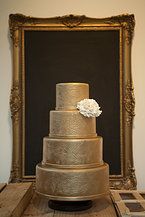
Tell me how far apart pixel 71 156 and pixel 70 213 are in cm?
23

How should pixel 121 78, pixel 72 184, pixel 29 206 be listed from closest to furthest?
pixel 72 184
pixel 29 206
pixel 121 78

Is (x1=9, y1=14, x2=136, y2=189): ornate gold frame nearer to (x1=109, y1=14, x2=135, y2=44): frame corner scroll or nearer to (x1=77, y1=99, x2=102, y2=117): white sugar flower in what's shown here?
(x1=109, y1=14, x2=135, y2=44): frame corner scroll

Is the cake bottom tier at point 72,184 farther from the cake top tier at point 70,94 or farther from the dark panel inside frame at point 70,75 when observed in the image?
the dark panel inside frame at point 70,75

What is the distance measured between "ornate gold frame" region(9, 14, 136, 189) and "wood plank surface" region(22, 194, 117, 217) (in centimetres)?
37

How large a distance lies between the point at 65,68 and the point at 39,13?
374 millimetres

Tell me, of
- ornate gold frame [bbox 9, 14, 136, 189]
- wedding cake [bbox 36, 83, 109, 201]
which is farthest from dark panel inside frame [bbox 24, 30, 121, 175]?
wedding cake [bbox 36, 83, 109, 201]

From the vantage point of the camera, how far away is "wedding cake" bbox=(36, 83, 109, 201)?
112cm

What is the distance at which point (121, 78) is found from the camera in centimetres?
168

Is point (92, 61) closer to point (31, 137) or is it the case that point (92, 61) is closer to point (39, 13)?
Answer: point (39, 13)

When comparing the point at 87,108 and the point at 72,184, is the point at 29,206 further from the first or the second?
the point at 87,108

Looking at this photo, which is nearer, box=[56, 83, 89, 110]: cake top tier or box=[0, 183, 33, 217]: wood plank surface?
box=[0, 183, 33, 217]: wood plank surface

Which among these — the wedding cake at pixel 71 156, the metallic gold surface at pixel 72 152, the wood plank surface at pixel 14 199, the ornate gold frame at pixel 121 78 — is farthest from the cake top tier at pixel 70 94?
the ornate gold frame at pixel 121 78

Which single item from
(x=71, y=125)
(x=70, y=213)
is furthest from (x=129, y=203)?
(x=71, y=125)

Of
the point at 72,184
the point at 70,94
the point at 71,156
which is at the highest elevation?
the point at 70,94
